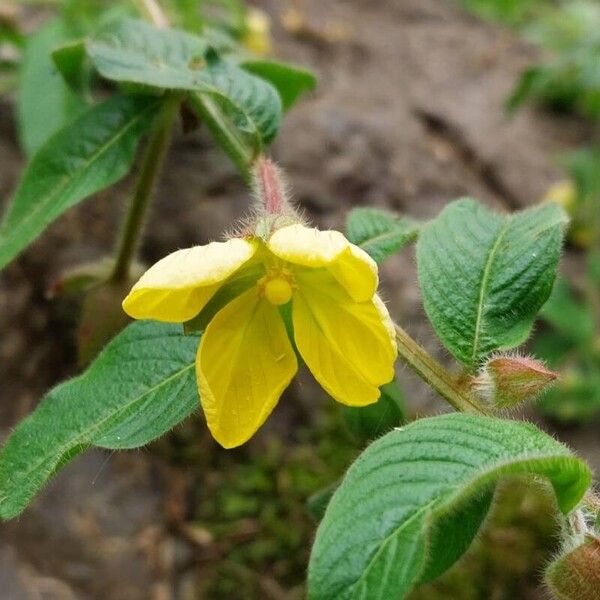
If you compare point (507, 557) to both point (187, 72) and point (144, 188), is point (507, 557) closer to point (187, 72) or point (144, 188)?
point (144, 188)

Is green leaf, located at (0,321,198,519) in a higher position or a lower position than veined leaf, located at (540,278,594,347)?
higher

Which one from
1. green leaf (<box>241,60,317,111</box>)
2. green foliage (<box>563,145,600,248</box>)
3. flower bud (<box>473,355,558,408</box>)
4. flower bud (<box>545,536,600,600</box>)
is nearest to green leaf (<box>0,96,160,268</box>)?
green leaf (<box>241,60,317,111</box>)

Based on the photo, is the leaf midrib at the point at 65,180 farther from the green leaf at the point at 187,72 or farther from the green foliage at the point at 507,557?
the green foliage at the point at 507,557

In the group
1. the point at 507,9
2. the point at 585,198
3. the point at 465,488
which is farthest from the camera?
the point at 507,9

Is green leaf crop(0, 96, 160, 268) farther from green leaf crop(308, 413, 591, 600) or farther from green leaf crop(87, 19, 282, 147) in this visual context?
green leaf crop(308, 413, 591, 600)

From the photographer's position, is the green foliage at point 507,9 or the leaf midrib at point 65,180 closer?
the leaf midrib at point 65,180

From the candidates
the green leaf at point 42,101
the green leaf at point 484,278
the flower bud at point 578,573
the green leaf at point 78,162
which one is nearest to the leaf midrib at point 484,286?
the green leaf at point 484,278

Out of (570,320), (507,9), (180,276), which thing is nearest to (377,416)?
(180,276)
